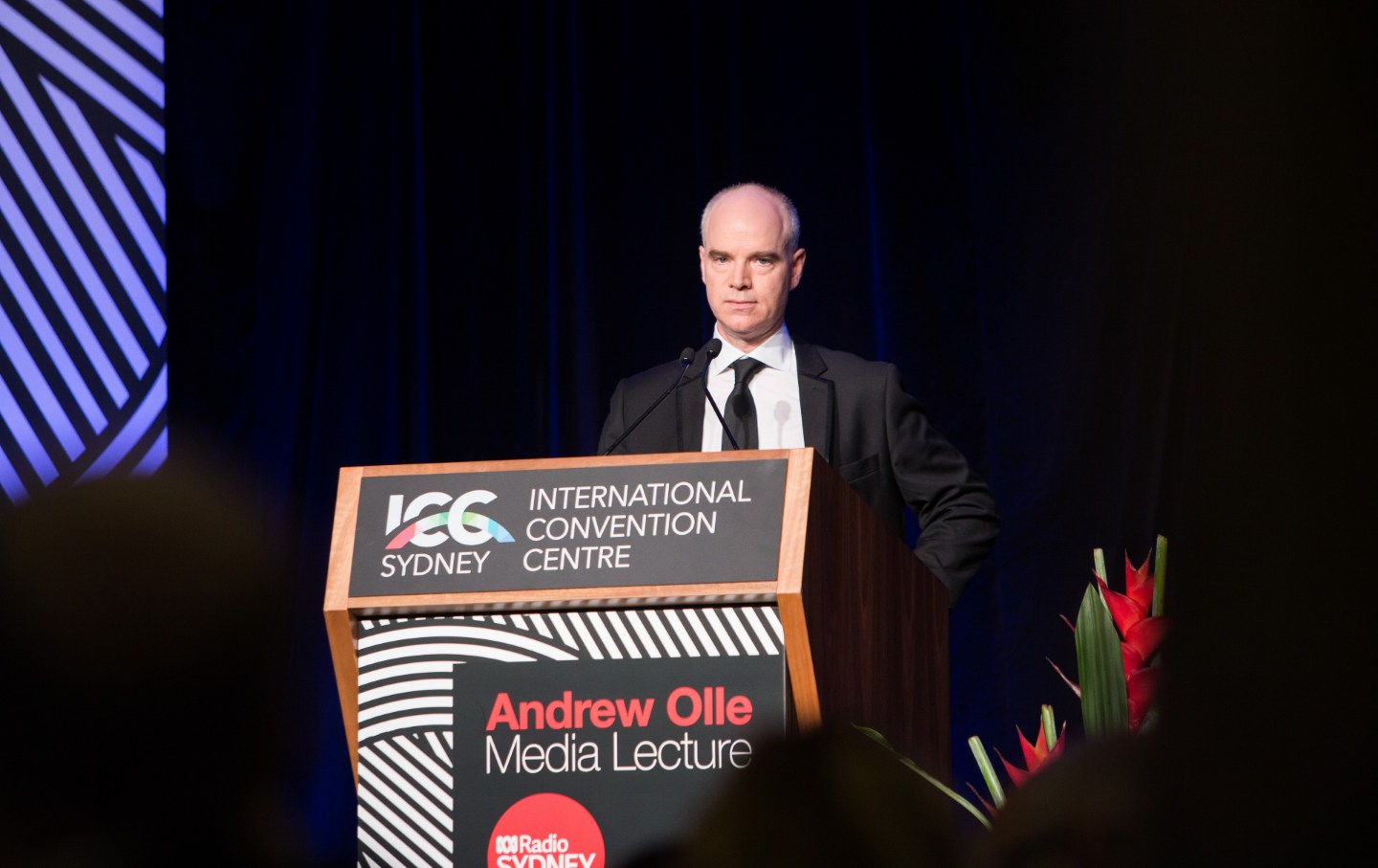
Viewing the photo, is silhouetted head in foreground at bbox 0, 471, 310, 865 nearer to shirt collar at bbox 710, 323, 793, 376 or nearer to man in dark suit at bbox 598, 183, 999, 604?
man in dark suit at bbox 598, 183, 999, 604

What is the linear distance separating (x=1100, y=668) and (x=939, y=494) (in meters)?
0.77

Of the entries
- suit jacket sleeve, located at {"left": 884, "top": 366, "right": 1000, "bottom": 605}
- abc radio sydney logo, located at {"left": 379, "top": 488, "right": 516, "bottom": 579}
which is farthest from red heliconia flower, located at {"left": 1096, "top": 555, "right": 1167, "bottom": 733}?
abc radio sydney logo, located at {"left": 379, "top": 488, "right": 516, "bottom": 579}

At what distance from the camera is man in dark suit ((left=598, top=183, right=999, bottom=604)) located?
310 centimetres

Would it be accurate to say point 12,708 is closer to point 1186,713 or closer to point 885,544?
point 1186,713

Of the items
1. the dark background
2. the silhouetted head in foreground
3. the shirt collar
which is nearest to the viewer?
the silhouetted head in foreground

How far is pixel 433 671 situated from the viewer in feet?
6.85

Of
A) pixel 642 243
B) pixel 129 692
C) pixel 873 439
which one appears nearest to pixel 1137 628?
pixel 873 439

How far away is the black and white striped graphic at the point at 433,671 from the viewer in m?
2.04

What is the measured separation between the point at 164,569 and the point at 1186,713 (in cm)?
40

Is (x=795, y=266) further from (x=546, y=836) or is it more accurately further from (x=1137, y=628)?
(x=546, y=836)

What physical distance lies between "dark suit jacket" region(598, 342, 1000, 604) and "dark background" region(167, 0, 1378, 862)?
859 mm

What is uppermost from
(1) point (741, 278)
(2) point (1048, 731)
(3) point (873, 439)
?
(1) point (741, 278)

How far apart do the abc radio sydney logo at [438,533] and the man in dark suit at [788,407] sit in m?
0.87

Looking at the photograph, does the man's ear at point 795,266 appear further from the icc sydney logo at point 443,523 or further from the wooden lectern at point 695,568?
the icc sydney logo at point 443,523
